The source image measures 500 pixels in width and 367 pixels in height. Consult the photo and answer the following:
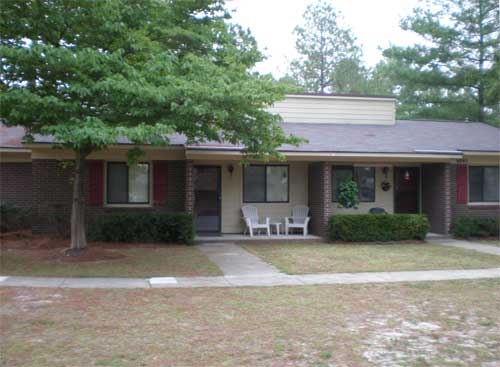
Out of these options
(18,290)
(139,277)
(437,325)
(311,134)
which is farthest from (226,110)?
(311,134)

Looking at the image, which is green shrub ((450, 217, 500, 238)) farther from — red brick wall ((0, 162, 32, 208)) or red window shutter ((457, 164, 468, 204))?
red brick wall ((0, 162, 32, 208))

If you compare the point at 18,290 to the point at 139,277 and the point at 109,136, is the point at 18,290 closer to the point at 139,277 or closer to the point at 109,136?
the point at 139,277

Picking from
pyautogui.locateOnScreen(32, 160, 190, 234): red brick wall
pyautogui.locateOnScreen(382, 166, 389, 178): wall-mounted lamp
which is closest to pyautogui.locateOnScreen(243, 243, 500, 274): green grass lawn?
pyautogui.locateOnScreen(382, 166, 389, 178): wall-mounted lamp

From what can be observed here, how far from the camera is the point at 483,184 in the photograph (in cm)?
1767

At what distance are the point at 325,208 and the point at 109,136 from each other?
8.27m

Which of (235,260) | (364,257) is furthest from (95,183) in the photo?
(364,257)

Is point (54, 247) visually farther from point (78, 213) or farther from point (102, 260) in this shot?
point (102, 260)

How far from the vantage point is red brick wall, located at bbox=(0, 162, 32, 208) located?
16.0 meters

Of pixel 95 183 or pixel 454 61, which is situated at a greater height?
pixel 454 61

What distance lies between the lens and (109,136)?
30.1 feet

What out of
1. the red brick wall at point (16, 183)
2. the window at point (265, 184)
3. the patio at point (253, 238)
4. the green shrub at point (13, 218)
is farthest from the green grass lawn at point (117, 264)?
the window at point (265, 184)

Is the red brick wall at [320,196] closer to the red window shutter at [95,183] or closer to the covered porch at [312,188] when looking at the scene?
the covered porch at [312,188]

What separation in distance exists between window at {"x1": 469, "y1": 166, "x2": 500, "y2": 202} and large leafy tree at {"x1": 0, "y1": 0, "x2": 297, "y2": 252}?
9182 mm

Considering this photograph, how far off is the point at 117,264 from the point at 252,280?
3115mm
